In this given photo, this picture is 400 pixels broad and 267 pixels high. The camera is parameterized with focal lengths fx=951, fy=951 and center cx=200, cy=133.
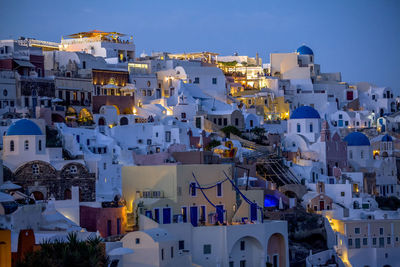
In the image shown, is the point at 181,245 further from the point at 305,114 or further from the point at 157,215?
the point at 305,114

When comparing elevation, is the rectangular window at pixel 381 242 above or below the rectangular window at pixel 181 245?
below

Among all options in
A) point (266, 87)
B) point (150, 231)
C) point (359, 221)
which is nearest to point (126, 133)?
point (359, 221)

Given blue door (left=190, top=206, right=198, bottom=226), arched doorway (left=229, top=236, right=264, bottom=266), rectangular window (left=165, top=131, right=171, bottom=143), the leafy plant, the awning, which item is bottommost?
arched doorway (left=229, top=236, right=264, bottom=266)

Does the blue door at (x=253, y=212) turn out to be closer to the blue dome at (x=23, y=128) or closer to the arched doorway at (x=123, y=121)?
the blue dome at (x=23, y=128)

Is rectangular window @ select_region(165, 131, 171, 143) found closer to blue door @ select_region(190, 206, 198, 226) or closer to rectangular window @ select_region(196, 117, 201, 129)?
rectangular window @ select_region(196, 117, 201, 129)

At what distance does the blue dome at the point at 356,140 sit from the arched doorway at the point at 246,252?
1134 inches

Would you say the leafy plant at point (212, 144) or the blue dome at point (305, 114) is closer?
the leafy plant at point (212, 144)

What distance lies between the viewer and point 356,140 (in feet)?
253

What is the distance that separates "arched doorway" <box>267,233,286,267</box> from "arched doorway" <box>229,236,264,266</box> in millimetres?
1350

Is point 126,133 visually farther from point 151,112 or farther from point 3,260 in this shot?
point 3,260

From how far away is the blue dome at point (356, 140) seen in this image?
77062 millimetres

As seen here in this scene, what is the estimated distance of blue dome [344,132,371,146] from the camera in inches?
3034

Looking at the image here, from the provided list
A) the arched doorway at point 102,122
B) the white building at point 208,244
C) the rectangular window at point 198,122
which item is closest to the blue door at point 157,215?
the white building at point 208,244

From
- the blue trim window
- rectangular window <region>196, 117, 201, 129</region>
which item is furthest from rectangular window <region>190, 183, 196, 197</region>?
rectangular window <region>196, 117, 201, 129</region>
